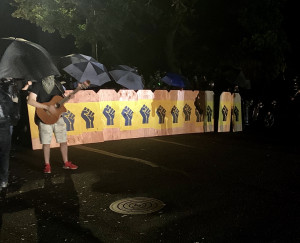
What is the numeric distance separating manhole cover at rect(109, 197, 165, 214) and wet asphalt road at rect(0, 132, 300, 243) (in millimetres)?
105

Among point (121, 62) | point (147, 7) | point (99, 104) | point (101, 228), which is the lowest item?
point (101, 228)

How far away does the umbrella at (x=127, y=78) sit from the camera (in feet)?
53.6

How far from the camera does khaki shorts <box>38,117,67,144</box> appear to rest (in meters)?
7.14

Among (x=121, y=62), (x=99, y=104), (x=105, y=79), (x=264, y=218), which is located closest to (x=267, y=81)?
(x=121, y=62)

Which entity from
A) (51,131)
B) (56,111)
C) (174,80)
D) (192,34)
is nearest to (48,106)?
(56,111)

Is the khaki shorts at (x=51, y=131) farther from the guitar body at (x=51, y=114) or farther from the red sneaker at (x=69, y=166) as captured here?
the red sneaker at (x=69, y=166)

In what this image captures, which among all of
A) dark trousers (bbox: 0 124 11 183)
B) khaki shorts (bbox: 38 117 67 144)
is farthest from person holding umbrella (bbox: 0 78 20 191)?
khaki shorts (bbox: 38 117 67 144)

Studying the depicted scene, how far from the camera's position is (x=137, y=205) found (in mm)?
5332

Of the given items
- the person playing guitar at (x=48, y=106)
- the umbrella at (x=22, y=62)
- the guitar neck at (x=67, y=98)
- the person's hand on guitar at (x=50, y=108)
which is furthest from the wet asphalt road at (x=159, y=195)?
the umbrella at (x=22, y=62)

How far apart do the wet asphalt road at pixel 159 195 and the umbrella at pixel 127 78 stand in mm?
6507

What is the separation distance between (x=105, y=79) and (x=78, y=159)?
7.41 meters

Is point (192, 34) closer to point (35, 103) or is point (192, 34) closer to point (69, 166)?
point (69, 166)

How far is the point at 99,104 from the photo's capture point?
11148mm

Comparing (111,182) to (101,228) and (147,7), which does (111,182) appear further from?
(147,7)
